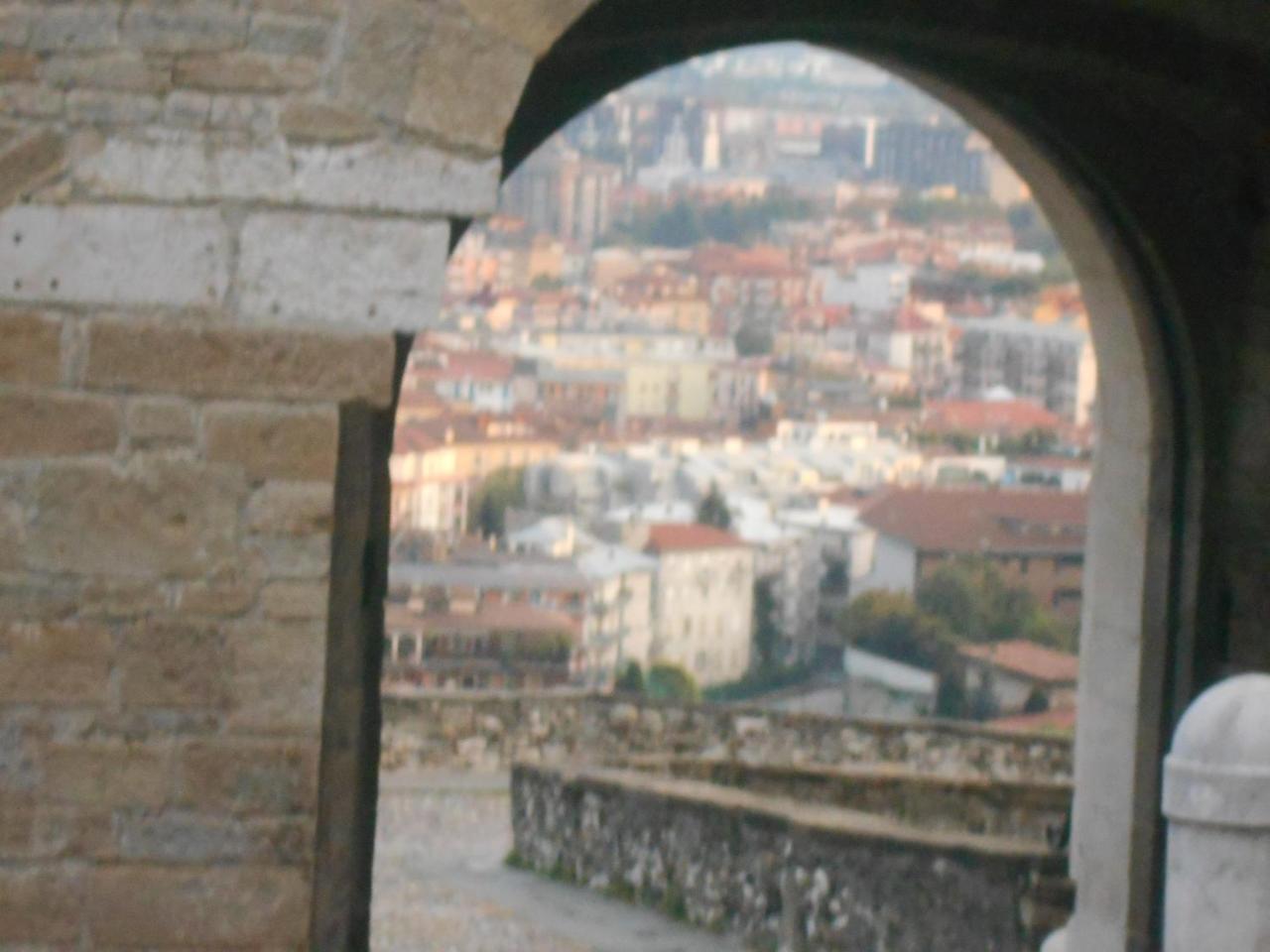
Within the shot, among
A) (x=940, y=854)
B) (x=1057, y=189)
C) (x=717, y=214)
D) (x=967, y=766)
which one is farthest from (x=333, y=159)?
(x=717, y=214)

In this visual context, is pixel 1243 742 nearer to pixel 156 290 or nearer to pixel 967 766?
pixel 156 290

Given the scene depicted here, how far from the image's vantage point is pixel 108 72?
488 cm

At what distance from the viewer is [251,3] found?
4902 millimetres

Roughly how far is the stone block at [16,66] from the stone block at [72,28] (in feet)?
0.09

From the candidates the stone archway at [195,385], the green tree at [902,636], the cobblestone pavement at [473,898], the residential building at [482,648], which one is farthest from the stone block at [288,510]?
the green tree at [902,636]

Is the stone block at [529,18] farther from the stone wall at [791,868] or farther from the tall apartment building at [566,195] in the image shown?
the tall apartment building at [566,195]

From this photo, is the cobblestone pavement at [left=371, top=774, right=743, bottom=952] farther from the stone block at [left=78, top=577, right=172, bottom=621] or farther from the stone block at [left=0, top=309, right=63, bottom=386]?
the stone block at [left=0, top=309, right=63, bottom=386]

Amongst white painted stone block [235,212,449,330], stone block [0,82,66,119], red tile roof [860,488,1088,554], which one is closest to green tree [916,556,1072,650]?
red tile roof [860,488,1088,554]

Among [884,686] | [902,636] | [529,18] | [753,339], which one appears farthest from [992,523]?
[529,18]

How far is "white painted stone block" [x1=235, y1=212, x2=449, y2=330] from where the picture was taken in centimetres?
488

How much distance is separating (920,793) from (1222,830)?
922 centimetres

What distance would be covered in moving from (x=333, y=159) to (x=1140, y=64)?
397 centimetres

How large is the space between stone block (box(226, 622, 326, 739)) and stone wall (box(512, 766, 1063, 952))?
17.4 ft

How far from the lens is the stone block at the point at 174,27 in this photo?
488 cm
